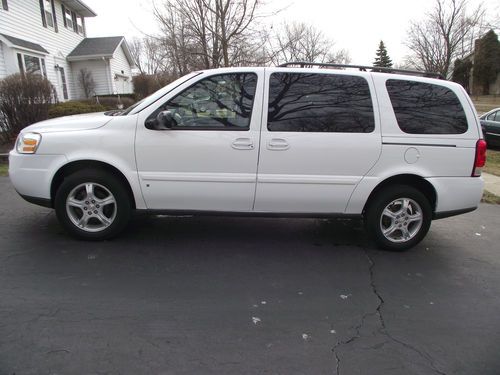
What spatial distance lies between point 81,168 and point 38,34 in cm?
1837

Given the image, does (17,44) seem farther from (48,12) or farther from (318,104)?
(318,104)

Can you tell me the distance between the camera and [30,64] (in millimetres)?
17781

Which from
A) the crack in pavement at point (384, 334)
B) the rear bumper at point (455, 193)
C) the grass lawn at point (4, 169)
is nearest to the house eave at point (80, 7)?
the grass lawn at point (4, 169)

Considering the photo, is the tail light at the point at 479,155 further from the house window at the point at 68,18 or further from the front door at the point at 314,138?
the house window at the point at 68,18

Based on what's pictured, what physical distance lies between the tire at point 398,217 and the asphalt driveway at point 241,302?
189 mm

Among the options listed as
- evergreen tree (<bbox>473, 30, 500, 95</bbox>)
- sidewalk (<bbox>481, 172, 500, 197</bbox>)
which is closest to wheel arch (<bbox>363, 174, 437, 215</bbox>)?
sidewalk (<bbox>481, 172, 500, 197</bbox>)

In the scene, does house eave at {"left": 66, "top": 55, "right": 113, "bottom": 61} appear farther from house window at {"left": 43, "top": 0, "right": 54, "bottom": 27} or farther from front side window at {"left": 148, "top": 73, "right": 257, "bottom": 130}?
front side window at {"left": 148, "top": 73, "right": 257, "bottom": 130}

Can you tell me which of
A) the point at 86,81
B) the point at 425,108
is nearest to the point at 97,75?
the point at 86,81

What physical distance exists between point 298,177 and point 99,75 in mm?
23589

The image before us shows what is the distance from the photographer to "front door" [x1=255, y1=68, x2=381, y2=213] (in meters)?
4.07

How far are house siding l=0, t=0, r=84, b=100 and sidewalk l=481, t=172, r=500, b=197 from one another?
16.9 metres

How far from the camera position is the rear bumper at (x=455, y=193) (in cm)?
424

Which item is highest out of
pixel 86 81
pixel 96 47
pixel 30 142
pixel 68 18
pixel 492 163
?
pixel 68 18

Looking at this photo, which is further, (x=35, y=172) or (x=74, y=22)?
(x=74, y=22)
